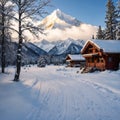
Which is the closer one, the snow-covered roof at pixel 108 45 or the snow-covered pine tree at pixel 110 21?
the snow-covered roof at pixel 108 45

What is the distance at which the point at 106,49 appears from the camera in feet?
124

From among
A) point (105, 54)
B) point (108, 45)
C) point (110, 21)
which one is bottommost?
point (105, 54)

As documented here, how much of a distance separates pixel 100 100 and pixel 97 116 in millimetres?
3281

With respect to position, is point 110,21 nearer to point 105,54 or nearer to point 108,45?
point 108,45

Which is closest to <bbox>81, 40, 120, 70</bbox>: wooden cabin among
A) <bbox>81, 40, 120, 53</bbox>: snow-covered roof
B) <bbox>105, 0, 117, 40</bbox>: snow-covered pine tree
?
<bbox>81, 40, 120, 53</bbox>: snow-covered roof

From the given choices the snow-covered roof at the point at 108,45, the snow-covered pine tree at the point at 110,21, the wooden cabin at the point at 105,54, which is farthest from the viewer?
the snow-covered pine tree at the point at 110,21

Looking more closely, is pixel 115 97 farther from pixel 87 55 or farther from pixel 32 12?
pixel 87 55

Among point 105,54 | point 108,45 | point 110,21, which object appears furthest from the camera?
point 110,21

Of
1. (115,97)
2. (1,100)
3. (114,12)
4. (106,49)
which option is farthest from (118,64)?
(1,100)

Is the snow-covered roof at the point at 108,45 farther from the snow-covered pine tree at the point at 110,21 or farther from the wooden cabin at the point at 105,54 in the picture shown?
the snow-covered pine tree at the point at 110,21

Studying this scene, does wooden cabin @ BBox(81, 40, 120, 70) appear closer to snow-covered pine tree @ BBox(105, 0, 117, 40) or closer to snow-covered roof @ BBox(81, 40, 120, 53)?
snow-covered roof @ BBox(81, 40, 120, 53)

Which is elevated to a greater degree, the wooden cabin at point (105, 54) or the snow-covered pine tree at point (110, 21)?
the snow-covered pine tree at point (110, 21)

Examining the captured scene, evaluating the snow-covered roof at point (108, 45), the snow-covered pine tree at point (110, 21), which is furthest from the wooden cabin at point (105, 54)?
the snow-covered pine tree at point (110, 21)

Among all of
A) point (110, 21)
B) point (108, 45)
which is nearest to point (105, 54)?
point (108, 45)
